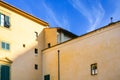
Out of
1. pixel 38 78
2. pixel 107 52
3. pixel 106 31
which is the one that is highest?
pixel 106 31

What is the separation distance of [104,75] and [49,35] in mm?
10865

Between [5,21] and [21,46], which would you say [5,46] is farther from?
[5,21]

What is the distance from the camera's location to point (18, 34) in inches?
1255

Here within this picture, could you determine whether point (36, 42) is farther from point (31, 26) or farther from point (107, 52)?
point (107, 52)

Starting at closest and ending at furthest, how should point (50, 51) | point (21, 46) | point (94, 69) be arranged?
point (94, 69) < point (21, 46) < point (50, 51)

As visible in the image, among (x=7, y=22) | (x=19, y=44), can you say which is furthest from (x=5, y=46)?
(x=7, y=22)

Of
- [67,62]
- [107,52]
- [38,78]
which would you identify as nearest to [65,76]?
[67,62]

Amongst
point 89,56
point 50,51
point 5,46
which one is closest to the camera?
point 89,56

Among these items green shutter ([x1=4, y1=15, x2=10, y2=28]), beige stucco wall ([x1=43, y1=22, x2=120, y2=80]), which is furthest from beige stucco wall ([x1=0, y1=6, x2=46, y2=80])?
beige stucco wall ([x1=43, y1=22, x2=120, y2=80])

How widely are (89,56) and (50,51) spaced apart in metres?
6.46

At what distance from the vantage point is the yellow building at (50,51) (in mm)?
26562

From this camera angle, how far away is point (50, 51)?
33.3 metres

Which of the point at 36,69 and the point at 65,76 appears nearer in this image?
the point at 65,76

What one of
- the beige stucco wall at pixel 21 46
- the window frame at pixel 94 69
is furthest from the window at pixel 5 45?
the window frame at pixel 94 69
